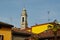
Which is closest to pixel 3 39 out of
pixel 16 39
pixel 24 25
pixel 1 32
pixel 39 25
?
pixel 1 32

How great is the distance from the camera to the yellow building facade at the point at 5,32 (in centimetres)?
3509

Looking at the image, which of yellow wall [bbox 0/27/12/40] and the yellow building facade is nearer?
the yellow building facade

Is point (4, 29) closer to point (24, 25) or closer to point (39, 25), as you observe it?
point (39, 25)

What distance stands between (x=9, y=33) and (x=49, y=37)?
7286 millimetres

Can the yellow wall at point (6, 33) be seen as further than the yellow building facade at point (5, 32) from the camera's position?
Yes

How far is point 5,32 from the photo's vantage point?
35.6 meters

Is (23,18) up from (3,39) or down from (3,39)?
up

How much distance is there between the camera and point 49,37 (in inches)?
1524

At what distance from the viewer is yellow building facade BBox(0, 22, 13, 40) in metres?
35.1

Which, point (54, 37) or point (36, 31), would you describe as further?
Answer: point (36, 31)

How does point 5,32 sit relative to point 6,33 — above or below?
above

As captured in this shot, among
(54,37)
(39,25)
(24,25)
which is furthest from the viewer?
(24,25)

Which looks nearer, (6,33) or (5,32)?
(5,32)

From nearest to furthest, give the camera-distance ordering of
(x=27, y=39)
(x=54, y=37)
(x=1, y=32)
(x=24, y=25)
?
(x=1, y=32), (x=54, y=37), (x=27, y=39), (x=24, y=25)
